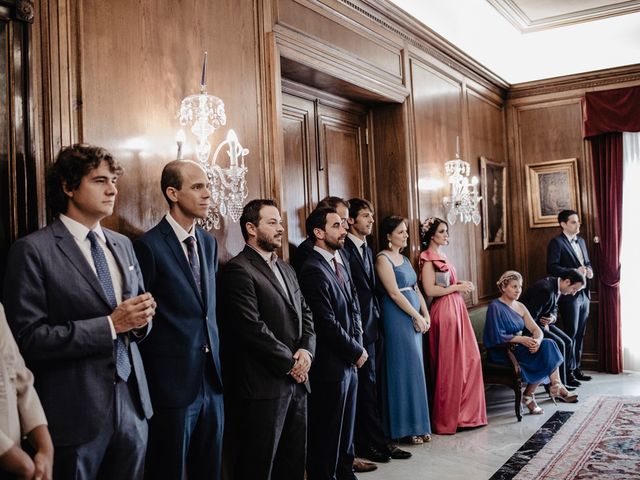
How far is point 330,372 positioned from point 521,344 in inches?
96.6

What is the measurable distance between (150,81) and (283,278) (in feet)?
3.89

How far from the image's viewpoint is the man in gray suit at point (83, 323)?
6.89 ft

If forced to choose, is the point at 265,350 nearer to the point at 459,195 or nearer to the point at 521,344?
the point at 521,344

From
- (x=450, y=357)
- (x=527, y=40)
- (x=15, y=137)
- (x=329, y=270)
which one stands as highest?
(x=527, y=40)

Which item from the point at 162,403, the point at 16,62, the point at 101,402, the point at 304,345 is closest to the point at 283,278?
the point at 304,345

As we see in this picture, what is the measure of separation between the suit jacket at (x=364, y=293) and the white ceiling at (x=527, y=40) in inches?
88.6

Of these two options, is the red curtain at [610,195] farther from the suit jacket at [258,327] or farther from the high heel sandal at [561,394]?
the suit jacket at [258,327]

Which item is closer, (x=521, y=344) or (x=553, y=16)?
(x=521, y=344)

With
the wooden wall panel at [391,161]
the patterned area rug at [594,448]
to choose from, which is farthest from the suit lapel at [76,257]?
the wooden wall panel at [391,161]

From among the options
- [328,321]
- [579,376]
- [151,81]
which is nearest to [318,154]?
[328,321]

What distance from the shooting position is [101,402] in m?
2.17

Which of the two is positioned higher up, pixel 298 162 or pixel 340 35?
pixel 340 35

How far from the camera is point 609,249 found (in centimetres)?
733

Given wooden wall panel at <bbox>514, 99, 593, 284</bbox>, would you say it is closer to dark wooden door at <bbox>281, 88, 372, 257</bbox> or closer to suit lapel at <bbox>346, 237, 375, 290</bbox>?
dark wooden door at <bbox>281, 88, 372, 257</bbox>
